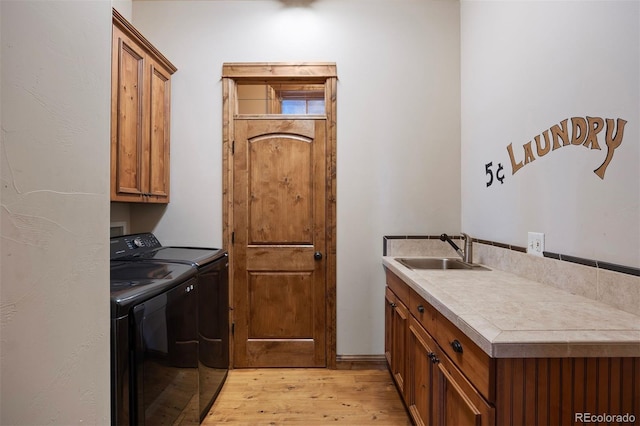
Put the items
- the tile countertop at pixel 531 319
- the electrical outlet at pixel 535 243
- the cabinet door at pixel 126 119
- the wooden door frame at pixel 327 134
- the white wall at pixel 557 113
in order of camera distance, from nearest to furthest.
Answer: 1. the tile countertop at pixel 531 319
2. the white wall at pixel 557 113
3. the electrical outlet at pixel 535 243
4. the cabinet door at pixel 126 119
5. the wooden door frame at pixel 327 134

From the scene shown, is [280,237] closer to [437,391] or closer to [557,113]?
[437,391]

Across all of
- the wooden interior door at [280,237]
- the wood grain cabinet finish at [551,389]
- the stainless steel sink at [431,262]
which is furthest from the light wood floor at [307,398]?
the wood grain cabinet finish at [551,389]

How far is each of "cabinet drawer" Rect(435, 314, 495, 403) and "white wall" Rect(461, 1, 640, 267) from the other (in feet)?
2.17

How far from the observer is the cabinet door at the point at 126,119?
178 cm

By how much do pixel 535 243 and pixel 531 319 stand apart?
68 cm

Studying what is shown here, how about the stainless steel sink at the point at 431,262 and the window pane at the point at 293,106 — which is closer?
the stainless steel sink at the point at 431,262

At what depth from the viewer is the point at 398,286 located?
6.41 feet

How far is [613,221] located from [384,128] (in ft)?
5.28

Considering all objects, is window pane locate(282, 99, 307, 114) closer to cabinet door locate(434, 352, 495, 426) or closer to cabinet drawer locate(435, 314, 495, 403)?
cabinet drawer locate(435, 314, 495, 403)

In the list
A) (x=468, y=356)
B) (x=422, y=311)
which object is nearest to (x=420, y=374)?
(x=422, y=311)

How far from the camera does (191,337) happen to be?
1555 mm

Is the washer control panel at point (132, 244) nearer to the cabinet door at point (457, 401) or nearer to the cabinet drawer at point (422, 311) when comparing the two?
the cabinet drawer at point (422, 311)

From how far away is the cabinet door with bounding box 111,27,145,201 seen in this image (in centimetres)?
178

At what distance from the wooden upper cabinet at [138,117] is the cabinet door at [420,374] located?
1950 millimetres
